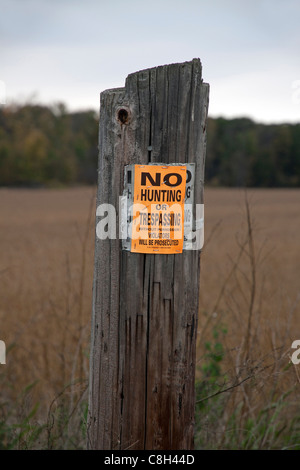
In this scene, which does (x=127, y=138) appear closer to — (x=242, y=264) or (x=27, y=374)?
(x=27, y=374)

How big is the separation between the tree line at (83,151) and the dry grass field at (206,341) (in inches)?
1632

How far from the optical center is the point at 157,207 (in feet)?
4.86

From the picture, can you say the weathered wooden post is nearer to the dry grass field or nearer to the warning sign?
the warning sign

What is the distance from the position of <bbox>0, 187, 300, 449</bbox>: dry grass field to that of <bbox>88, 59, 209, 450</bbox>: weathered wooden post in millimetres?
369

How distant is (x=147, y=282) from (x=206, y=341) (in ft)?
6.31

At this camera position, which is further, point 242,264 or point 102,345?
point 242,264

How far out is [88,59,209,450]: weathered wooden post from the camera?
150 centimetres

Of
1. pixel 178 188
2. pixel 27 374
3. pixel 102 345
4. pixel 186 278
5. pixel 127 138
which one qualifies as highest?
pixel 127 138

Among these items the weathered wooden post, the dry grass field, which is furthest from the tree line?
the weathered wooden post

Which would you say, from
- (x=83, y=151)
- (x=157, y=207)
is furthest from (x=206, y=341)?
(x=83, y=151)

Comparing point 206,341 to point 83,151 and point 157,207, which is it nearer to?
point 157,207
